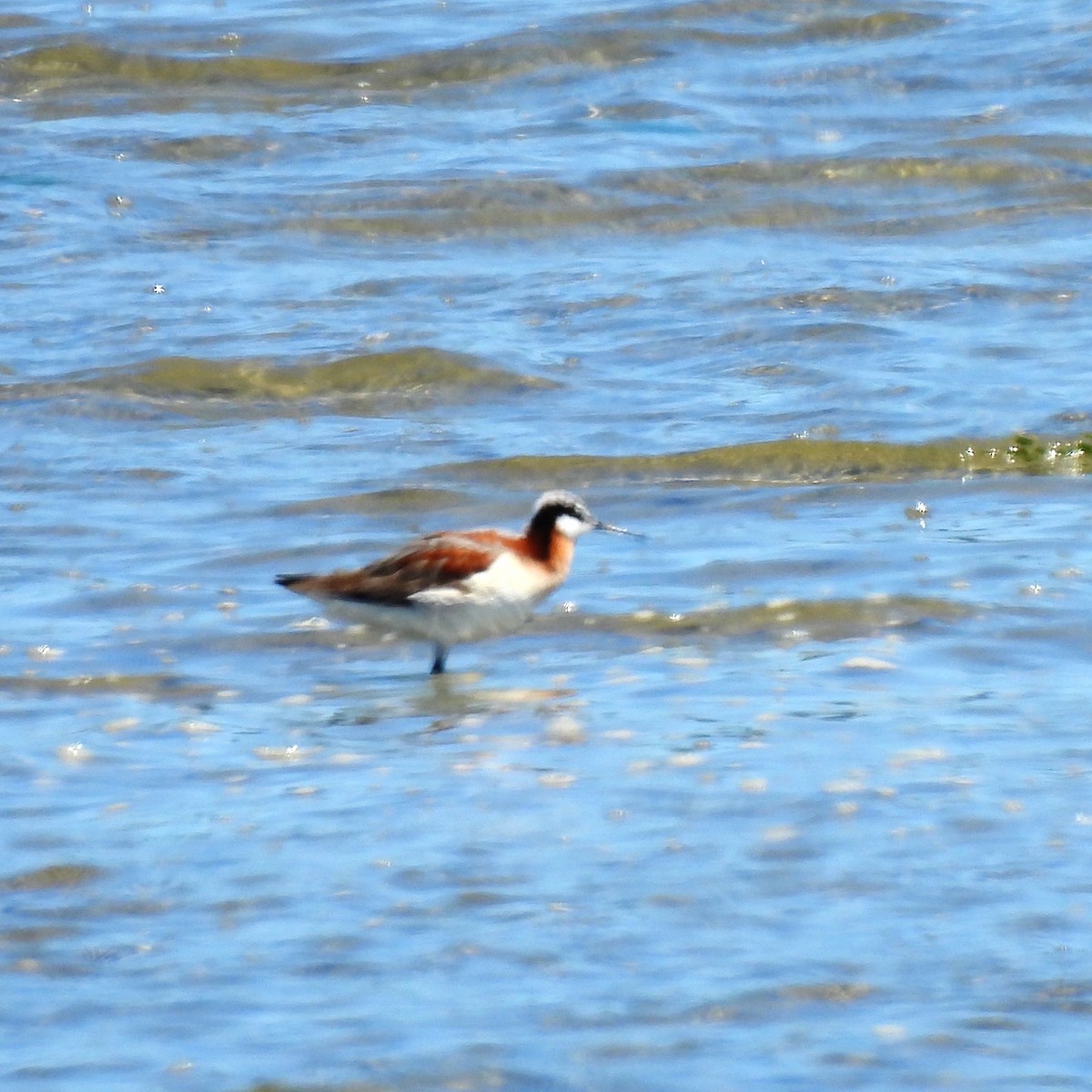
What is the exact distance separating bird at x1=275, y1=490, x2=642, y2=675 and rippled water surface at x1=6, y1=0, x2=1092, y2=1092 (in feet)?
0.84

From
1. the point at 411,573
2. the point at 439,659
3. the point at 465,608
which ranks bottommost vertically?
the point at 439,659

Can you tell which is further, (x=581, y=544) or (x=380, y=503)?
(x=380, y=503)

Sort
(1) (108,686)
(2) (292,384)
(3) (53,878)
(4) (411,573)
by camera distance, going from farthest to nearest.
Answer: (2) (292,384) → (4) (411,573) → (1) (108,686) → (3) (53,878)

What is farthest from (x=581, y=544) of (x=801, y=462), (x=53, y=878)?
(x=53, y=878)

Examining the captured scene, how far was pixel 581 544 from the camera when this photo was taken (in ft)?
39.9

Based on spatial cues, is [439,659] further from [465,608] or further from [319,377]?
[319,377]

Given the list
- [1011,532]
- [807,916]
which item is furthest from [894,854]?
[1011,532]

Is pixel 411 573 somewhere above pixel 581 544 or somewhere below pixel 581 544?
above

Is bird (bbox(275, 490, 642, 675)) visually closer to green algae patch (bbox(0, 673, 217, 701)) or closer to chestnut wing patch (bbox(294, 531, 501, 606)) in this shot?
chestnut wing patch (bbox(294, 531, 501, 606))

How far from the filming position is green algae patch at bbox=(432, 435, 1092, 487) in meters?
13.2

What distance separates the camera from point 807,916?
6945mm

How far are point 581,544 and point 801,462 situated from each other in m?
1.81

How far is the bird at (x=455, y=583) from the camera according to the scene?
10.0 metres

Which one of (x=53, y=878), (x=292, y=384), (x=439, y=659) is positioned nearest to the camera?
(x=53, y=878)
